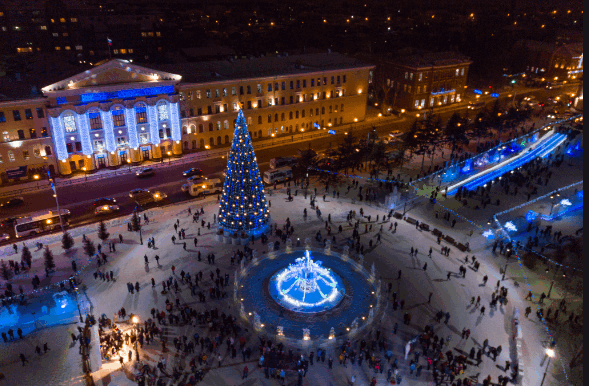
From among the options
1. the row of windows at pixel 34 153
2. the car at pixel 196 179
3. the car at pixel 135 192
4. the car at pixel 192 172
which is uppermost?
the row of windows at pixel 34 153

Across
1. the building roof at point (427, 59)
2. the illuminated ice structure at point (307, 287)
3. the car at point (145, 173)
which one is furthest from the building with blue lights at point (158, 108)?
the illuminated ice structure at point (307, 287)

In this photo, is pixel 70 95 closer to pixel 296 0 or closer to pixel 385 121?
pixel 385 121

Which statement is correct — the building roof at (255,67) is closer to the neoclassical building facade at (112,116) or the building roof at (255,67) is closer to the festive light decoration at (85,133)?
the neoclassical building facade at (112,116)

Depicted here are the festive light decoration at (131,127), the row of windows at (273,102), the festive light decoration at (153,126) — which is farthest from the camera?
the row of windows at (273,102)

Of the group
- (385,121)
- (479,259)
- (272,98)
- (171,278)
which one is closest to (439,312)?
(479,259)

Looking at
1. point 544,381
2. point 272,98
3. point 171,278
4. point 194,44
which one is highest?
point 194,44

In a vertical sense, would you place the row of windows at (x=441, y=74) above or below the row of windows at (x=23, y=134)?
above
